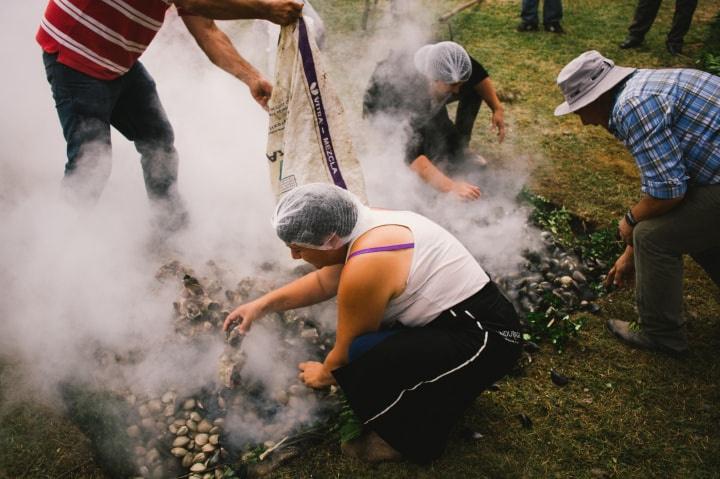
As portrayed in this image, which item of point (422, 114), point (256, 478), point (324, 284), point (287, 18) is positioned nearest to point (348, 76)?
point (422, 114)

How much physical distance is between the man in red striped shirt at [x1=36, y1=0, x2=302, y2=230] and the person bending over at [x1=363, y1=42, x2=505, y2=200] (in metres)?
1.29

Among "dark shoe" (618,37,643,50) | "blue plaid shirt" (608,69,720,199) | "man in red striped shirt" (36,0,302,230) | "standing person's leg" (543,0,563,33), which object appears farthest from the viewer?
"standing person's leg" (543,0,563,33)

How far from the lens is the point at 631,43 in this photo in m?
6.28

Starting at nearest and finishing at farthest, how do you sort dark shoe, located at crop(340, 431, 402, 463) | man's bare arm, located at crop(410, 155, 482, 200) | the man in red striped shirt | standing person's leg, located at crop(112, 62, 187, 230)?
1. dark shoe, located at crop(340, 431, 402, 463)
2. the man in red striped shirt
3. standing person's leg, located at crop(112, 62, 187, 230)
4. man's bare arm, located at crop(410, 155, 482, 200)

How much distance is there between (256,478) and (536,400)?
1432mm

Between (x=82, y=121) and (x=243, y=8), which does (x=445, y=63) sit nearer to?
(x=243, y=8)

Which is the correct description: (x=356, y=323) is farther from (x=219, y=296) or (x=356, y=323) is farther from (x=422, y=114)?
(x=422, y=114)

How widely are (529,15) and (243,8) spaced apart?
6.00 meters

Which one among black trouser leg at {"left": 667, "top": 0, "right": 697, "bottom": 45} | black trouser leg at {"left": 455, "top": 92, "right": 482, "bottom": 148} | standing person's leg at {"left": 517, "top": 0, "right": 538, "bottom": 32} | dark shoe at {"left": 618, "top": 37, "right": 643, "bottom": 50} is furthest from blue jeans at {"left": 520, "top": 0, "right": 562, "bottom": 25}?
black trouser leg at {"left": 455, "top": 92, "right": 482, "bottom": 148}

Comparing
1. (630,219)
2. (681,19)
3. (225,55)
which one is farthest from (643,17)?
(225,55)

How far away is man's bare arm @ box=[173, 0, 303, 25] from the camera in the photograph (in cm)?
218

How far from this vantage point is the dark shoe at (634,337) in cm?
269

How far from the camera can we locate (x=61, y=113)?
8.61 ft

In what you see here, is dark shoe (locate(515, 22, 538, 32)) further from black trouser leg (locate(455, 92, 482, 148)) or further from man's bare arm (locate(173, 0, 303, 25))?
man's bare arm (locate(173, 0, 303, 25))
